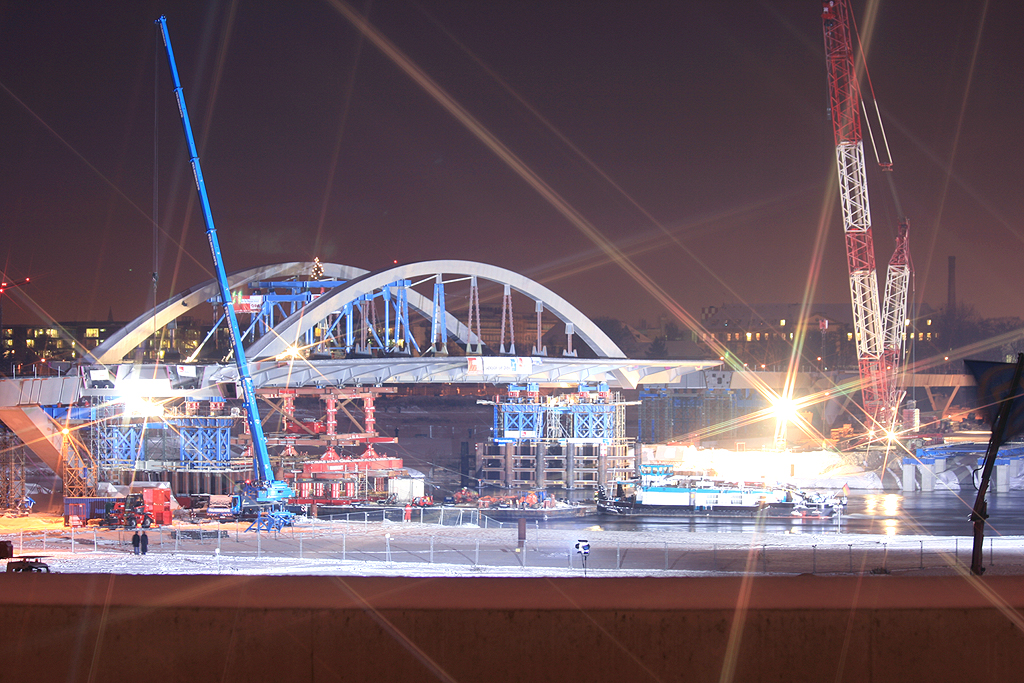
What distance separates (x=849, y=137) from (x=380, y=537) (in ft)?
153

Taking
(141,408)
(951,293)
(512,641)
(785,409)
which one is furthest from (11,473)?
(951,293)

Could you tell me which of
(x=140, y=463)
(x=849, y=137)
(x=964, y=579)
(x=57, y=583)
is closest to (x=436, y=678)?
(x=57, y=583)

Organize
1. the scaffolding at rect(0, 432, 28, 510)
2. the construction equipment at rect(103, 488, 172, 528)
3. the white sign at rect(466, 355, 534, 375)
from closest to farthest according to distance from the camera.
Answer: the construction equipment at rect(103, 488, 172, 528) → the scaffolding at rect(0, 432, 28, 510) → the white sign at rect(466, 355, 534, 375)

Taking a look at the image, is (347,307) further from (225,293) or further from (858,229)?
(858,229)

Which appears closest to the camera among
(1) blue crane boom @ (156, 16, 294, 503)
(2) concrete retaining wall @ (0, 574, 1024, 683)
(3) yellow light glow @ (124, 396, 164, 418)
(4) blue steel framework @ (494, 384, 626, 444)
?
(2) concrete retaining wall @ (0, 574, 1024, 683)

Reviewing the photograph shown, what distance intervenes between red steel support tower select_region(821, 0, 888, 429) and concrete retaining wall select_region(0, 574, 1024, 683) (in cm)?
5791

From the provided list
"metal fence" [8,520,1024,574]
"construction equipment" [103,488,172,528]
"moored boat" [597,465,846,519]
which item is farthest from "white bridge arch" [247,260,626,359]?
"metal fence" [8,520,1024,574]

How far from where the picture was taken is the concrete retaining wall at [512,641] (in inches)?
178

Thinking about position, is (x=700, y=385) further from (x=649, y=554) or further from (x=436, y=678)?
(x=436, y=678)

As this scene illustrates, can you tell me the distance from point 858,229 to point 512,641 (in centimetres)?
5941

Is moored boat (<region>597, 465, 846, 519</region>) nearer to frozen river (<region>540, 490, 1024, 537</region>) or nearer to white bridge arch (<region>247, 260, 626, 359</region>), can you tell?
frozen river (<region>540, 490, 1024, 537</region>)

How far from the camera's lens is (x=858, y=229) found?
58.9 meters

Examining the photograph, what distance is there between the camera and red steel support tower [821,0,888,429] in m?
58.8

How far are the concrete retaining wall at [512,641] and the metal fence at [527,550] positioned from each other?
1456 centimetres
